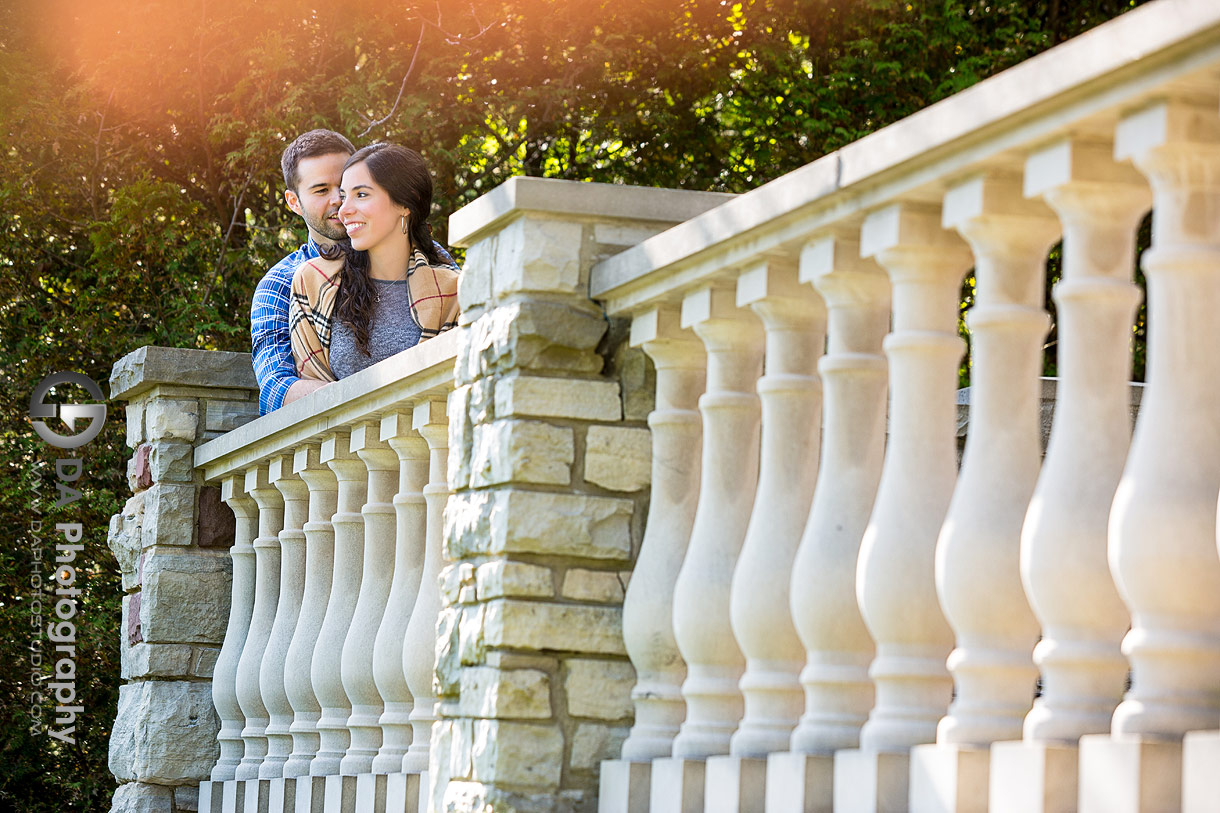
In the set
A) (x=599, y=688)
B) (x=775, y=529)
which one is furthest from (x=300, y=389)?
(x=775, y=529)

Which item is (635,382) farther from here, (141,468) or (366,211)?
(141,468)

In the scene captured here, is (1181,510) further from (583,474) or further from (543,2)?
(543,2)

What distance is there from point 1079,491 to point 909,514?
379 mm

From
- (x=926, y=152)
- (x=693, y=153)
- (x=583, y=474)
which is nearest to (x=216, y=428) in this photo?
(x=583, y=474)

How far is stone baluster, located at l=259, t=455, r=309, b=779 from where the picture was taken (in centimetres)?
498

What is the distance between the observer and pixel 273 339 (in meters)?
5.25

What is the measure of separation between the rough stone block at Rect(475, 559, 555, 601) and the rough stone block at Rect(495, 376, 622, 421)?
0.30 meters

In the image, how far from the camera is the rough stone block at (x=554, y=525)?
3395 mm

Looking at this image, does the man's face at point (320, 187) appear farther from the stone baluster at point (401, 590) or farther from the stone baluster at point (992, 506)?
the stone baluster at point (992, 506)

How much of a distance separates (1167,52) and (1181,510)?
1.66 feet

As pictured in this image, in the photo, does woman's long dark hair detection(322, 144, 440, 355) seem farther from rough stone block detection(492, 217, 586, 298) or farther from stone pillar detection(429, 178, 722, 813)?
rough stone block detection(492, 217, 586, 298)

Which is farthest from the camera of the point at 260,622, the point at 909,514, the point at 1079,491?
the point at 260,622

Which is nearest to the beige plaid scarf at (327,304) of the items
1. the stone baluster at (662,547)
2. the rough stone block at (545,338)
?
the rough stone block at (545,338)

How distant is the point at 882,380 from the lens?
2725mm
